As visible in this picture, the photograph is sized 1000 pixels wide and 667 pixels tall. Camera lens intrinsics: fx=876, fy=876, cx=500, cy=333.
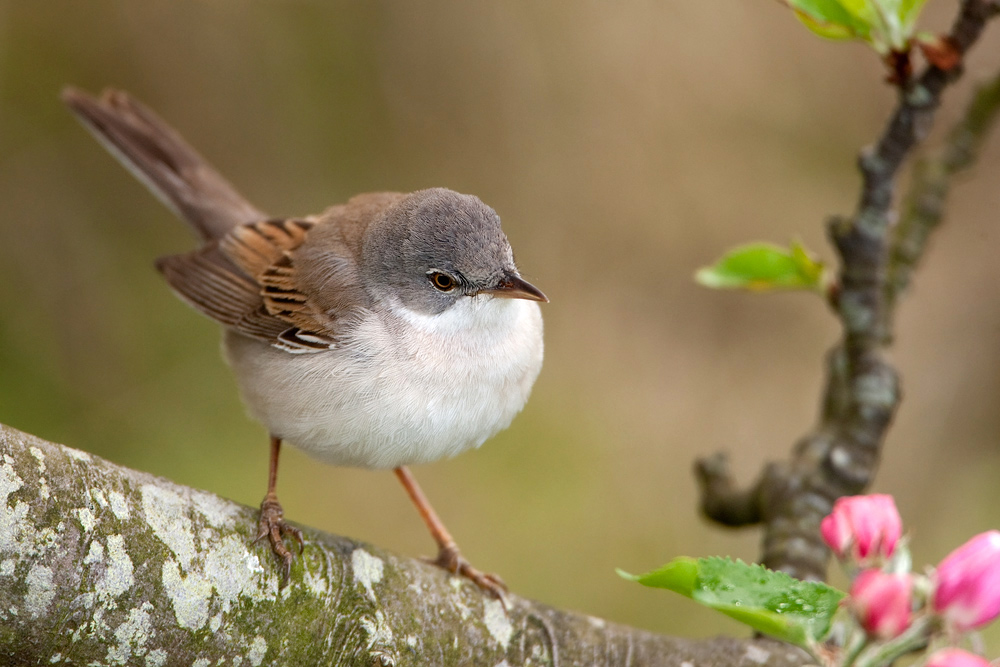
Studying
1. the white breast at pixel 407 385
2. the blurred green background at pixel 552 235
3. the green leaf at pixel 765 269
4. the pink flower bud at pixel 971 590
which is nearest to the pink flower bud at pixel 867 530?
the pink flower bud at pixel 971 590

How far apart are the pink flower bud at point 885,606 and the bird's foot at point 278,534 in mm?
1318

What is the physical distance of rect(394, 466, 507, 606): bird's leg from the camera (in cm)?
283

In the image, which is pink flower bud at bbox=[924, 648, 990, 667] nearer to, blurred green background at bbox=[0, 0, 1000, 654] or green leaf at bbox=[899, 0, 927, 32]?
green leaf at bbox=[899, 0, 927, 32]

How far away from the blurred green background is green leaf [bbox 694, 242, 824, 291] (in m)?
2.77

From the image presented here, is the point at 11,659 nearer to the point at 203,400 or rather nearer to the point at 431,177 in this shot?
the point at 203,400

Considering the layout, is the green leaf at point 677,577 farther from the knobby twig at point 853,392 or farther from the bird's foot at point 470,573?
the knobby twig at point 853,392

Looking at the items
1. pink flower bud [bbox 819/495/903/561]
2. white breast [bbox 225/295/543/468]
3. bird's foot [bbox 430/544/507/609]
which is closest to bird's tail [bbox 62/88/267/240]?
white breast [bbox 225/295/543/468]

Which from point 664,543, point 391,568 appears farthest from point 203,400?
point 391,568

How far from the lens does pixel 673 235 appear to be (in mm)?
6043

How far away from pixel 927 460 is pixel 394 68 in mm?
4267

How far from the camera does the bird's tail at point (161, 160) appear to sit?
397cm

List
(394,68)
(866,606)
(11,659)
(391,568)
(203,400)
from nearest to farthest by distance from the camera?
(866,606)
(11,659)
(391,568)
(203,400)
(394,68)

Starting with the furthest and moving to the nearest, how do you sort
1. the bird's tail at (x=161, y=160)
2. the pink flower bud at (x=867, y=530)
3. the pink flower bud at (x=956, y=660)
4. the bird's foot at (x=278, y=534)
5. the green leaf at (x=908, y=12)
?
the bird's tail at (x=161, y=160) < the green leaf at (x=908, y=12) < the bird's foot at (x=278, y=534) < the pink flower bud at (x=867, y=530) < the pink flower bud at (x=956, y=660)

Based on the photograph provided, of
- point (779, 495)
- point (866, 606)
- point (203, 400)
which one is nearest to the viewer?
point (866, 606)
